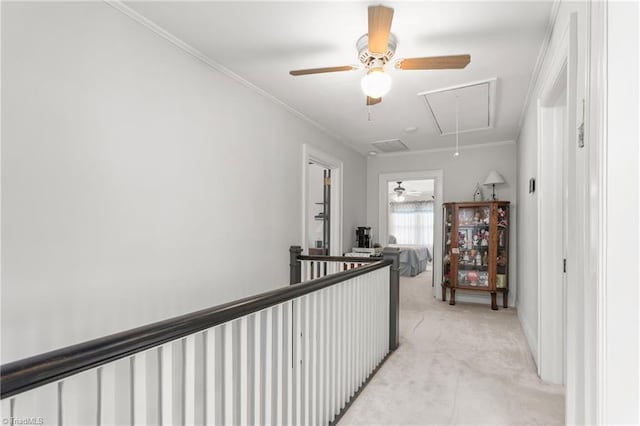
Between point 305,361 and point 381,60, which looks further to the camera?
point 381,60

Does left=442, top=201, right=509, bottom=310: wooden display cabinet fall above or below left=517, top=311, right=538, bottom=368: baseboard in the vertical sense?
above

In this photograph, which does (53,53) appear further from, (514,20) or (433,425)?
(433,425)

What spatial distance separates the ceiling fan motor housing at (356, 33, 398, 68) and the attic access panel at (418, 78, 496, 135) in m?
1.04

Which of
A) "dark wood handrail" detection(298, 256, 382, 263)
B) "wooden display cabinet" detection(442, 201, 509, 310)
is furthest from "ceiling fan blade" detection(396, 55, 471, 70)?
"wooden display cabinet" detection(442, 201, 509, 310)

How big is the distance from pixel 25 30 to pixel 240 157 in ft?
5.02

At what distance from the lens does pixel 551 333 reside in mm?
2377

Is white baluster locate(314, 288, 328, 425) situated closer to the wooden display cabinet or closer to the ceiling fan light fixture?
the ceiling fan light fixture

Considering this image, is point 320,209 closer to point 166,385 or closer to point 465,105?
point 465,105

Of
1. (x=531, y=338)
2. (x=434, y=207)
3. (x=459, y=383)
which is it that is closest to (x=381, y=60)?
(x=459, y=383)

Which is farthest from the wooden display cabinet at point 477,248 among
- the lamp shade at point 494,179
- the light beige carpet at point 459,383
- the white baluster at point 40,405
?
the white baluster at point 40,405

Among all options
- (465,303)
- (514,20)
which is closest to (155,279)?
(514,20)

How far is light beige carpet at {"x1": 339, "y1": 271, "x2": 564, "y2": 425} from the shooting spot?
6.52 ft

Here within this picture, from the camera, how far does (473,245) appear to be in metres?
4.72

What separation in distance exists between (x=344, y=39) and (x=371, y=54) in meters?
0.36
